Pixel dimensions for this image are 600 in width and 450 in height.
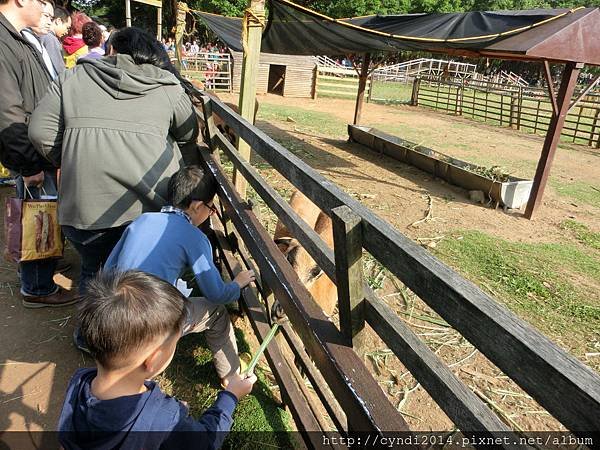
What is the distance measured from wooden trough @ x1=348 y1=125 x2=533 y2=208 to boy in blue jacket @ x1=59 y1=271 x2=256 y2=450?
21.4ft

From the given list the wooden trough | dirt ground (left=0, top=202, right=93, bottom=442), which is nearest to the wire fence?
the wooden trough

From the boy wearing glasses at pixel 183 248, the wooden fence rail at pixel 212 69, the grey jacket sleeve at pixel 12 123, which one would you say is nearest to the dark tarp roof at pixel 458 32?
the grey jacket sleeve at pixel 12 123

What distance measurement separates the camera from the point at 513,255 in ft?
16.4

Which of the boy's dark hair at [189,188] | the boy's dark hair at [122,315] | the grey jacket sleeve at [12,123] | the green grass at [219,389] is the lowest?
the green grass at [219,389]

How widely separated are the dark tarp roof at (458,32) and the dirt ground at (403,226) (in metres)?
2.32

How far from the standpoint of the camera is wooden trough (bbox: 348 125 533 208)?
666 cm

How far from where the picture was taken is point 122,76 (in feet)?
6.67

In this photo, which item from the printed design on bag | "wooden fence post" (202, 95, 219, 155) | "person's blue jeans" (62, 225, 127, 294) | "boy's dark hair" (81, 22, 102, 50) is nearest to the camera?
"person's blue jeans" (62, 225, 127, 294)

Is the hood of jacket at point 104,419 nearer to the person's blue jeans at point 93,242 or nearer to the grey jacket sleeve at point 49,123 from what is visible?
the person's blue jeans at point 93,242

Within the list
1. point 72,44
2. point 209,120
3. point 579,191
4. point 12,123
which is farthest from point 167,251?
point 579,191

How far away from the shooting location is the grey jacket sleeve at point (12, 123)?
230 cm

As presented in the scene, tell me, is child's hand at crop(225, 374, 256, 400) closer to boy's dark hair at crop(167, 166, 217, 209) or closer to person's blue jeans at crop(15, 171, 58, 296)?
boy's dark hair at crop(167, 166, 217, 209)

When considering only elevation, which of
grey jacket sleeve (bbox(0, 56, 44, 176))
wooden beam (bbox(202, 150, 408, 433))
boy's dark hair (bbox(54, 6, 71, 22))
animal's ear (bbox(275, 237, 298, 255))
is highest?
boy's dark hair (bbox(54, 6, 71, 22))

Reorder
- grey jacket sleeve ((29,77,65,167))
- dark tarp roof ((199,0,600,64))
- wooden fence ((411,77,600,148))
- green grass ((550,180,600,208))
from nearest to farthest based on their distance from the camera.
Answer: grey jacket sleeve ((29,77,65,167))
dark tarp roof ((199,0,600,64))
green grass ((550,180,600,208))
wooden fence ((411,77,600,148))
